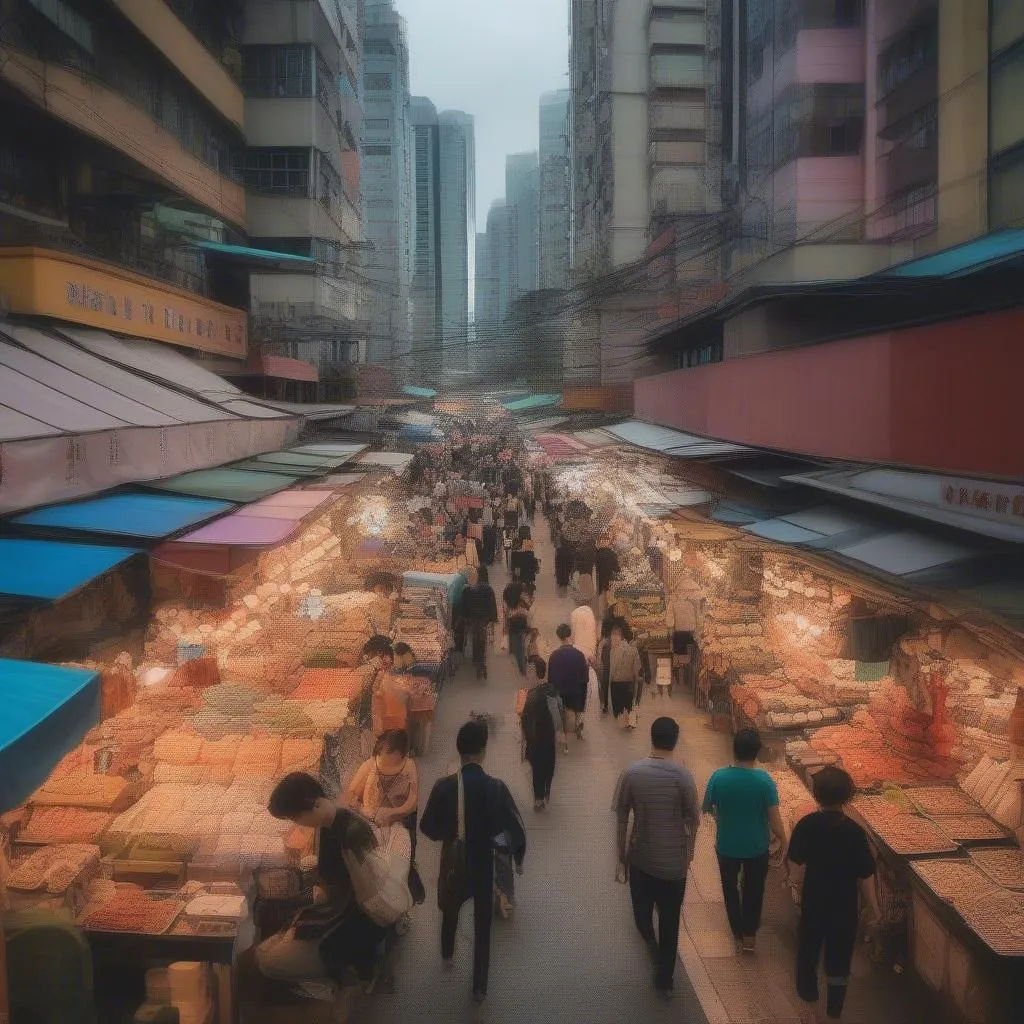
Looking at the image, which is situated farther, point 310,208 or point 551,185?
point 551,185

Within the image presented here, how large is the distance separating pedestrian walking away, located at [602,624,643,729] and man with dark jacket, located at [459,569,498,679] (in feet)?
8.92

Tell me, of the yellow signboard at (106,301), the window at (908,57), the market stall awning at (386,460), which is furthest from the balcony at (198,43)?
the window at (908,57)

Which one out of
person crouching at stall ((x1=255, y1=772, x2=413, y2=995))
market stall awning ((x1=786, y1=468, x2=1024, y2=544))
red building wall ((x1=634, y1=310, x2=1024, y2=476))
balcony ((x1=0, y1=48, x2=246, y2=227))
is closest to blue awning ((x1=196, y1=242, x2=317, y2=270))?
balcony ((x1=0, y1=48, x2=246, y2=227))

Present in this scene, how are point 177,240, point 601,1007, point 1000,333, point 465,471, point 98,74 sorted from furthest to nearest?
point 465,471 → point 177,240 → point 98,74 → point 1000,333 → point 601,1007

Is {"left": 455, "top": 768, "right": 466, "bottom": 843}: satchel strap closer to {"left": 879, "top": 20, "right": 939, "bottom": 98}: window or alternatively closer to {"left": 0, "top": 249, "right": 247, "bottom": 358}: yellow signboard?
{"left": 0, "top": 249, "right": 247, "bottom": 358}: yellow signboard

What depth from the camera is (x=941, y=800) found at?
22.2 feet

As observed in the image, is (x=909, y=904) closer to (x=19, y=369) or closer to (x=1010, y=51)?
(x=19, y=369)

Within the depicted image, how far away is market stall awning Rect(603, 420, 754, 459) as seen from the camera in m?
13.4

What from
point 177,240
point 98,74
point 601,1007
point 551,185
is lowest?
point 601,1007

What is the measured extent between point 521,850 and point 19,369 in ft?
28.9

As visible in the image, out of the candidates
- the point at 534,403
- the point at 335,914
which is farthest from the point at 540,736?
the point at 534,403

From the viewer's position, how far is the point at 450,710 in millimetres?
12016

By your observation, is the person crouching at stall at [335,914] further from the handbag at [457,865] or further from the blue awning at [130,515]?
the blue awning at [130,515]

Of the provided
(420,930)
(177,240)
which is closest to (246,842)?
(420,930)
